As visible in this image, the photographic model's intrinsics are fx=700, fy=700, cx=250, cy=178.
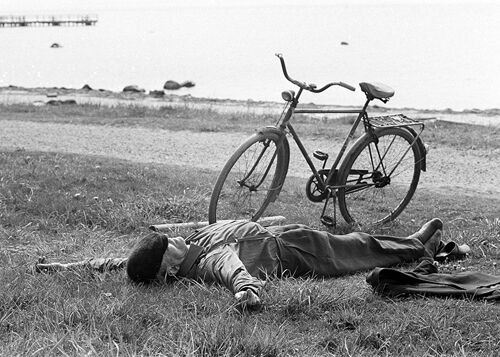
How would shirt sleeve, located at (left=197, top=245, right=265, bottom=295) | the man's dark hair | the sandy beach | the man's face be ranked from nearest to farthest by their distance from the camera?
shirt sleeve, located at (left=197, top=245, right=265, bottom=295) → the man's dark hair → the man's face → the sandy beach

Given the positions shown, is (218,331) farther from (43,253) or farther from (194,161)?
(194,161)

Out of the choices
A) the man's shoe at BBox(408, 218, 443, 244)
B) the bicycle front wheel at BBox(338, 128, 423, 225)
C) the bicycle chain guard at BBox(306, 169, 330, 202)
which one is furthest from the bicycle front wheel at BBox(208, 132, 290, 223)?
the man's shoe at BBox(408, 218, 443, 244)

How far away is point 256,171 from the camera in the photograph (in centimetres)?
610

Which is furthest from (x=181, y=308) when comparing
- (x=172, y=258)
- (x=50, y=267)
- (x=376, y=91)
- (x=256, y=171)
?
(x=376, y=91)

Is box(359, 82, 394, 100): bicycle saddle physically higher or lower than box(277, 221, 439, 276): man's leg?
higher

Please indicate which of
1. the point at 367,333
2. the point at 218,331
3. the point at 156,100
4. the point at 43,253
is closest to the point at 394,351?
the point at 367,333

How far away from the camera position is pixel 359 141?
20.6 feet

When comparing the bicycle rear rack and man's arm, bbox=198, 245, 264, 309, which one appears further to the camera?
the bicycle rear rack

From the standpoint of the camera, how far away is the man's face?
4492mm

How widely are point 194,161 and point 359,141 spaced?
15.9ft

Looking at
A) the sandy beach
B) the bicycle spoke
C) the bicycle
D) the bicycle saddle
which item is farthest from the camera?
the sandy beach

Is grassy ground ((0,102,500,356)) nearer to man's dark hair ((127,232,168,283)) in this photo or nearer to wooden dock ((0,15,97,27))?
man's dark hair ((127,232,168,283))

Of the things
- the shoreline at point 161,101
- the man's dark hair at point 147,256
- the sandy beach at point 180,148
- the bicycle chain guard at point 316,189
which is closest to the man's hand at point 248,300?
the man's dark hair at point 147,256

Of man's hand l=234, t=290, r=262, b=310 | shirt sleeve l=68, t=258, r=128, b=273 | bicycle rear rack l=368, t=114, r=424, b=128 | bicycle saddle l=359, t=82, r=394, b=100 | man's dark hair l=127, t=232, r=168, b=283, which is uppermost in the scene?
bicycle saddle l=359, t=82, r=394, b=100
